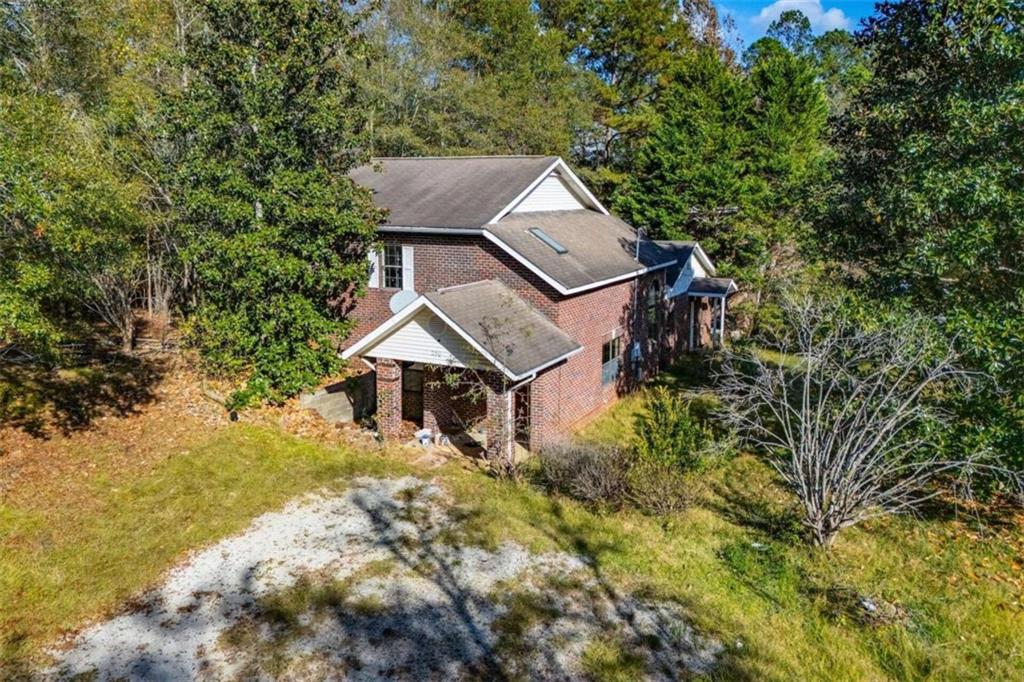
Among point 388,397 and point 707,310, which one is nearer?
point 388,397

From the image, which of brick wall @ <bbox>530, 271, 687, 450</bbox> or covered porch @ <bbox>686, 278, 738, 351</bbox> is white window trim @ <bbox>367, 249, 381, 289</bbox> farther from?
covered porch @ <bbox>686, 278, 738, 351</bbox>

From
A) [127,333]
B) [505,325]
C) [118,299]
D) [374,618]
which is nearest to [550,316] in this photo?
[505,325]

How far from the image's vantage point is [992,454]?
11.6 metres

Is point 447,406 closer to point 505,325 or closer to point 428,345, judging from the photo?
point 428,345

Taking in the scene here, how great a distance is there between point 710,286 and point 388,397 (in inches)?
653

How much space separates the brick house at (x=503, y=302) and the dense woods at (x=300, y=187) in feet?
6.55

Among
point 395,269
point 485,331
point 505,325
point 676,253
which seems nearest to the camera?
point 485,331

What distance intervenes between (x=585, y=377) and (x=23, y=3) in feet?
66.2

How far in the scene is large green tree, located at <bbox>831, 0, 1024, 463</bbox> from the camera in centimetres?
1144

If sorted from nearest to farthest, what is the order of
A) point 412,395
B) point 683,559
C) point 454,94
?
point 683,559
point 412,395
point 454,94

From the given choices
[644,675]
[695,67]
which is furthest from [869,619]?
[695,67]

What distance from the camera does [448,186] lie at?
21172 mm

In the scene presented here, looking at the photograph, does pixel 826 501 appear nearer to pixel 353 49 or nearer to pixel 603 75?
pixel 353 49

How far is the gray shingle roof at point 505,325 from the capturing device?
14484mm
